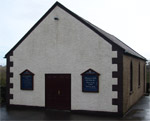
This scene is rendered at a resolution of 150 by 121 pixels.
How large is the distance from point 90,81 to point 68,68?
5.47 ft

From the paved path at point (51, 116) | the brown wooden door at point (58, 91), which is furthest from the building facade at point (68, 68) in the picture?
the paved path at point (51, 116)

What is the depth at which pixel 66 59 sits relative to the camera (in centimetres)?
1285

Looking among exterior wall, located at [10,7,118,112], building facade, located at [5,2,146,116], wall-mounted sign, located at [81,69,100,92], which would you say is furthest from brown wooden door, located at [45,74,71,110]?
wall-mounted sign, located at [81,69,100,92]

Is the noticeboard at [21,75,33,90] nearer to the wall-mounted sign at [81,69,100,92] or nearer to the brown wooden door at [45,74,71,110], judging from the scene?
the brown wooden door at [45,74,71,110]

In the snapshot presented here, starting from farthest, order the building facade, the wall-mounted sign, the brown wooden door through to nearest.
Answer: the brown wooden door, the wall-mounted sign, the building facade

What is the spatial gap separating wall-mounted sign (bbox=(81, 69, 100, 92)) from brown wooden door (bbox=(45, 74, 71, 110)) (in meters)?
1.02

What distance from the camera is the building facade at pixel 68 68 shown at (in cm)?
1170

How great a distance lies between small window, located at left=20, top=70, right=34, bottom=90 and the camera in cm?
1366

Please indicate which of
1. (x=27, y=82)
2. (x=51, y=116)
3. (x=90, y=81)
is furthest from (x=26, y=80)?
(x=90, y=81)

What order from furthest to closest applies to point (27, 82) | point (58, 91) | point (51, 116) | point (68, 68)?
point (27, 82), point (58, 91), point (68, 68), point (51, 116)

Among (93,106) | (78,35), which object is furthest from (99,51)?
(93,106)

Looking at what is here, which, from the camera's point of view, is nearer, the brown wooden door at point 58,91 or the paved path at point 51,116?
the paved path at point 51,116

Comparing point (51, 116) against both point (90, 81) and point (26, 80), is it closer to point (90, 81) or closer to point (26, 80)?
point (90, 81)

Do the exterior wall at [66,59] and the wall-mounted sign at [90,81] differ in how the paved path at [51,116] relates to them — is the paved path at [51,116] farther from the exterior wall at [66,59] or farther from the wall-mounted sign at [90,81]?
the wall-mounted sign at [90,81]
